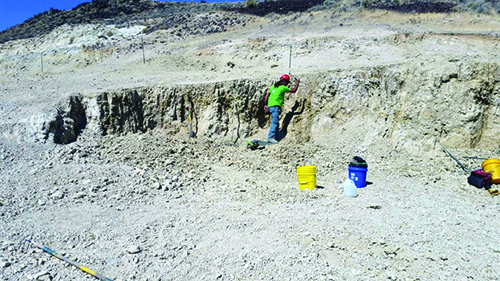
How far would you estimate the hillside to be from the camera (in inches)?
170

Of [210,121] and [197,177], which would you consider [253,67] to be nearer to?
[210,121]

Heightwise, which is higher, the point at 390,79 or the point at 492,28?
the point at 492,28

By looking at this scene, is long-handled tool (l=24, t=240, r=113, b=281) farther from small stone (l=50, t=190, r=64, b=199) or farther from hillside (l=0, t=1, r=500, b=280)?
small stone (l=50, t=190, r=64, b=199)

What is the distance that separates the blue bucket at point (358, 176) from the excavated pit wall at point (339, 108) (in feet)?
5.60

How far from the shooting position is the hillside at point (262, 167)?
4.31 metres

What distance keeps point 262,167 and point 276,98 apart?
185 cm

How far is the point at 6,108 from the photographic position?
8312 mm

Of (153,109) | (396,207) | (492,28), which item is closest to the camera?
(396,207)

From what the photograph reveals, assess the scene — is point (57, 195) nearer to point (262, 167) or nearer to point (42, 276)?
point (42, 276)

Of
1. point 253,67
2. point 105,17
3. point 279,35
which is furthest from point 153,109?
point 105,17

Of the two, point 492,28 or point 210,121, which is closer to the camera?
point 210,121

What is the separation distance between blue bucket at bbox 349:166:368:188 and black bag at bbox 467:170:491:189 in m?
1.96

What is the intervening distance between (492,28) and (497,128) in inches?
333

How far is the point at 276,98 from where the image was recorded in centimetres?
853
